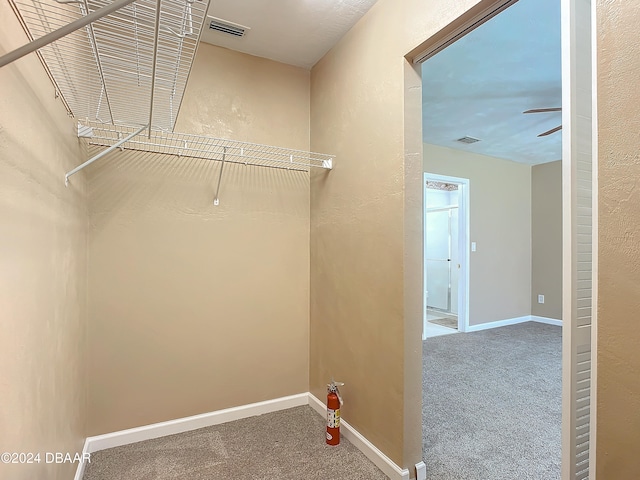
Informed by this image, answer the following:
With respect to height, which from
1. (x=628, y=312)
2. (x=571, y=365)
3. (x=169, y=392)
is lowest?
(x=169, y=392)

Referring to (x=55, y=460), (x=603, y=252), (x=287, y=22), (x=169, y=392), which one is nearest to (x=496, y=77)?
(x=287, y=22)

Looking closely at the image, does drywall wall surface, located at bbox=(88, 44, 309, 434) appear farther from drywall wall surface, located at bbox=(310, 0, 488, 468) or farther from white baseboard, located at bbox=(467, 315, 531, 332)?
white baseboard, located at bbox=(467, 315, 531, 332)

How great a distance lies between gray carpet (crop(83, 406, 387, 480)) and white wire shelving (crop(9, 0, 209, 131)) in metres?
1.76

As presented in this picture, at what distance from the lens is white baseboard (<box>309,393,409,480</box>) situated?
1.68 meters

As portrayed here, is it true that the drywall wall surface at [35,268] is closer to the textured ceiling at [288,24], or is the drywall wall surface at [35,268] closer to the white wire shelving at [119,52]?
the white wire shelving at [119,52]

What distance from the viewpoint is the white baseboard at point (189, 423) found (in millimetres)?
1953

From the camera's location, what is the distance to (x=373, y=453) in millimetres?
1848

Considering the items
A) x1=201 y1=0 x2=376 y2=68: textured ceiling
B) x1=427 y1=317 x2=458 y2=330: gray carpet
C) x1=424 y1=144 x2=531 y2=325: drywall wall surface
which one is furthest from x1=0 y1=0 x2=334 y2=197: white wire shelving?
x1=427 y1=317 x2=458 y2=330: gray carpet

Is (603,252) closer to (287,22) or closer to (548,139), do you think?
(287,22)

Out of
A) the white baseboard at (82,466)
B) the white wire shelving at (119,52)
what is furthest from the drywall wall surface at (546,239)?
the white baseboard at (82,466)

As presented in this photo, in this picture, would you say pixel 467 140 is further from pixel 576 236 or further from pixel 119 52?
pixel 119 52

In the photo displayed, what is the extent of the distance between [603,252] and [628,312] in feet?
0.53

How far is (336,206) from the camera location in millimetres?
2244

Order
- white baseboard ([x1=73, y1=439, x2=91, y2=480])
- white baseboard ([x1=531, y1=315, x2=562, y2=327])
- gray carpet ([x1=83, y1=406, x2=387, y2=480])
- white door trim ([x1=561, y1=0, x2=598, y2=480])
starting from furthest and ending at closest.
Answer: white baseboard ([x1=531, y1=315, x2=562, y2=327]), gray carpet ([x1=83, y1=406, x2=387, y2=480]), white baseboard ([x1=73, y1=439, x2=91, y2=480]), white door trim ([x1=561, y1=0, x2=598, y2=480])
